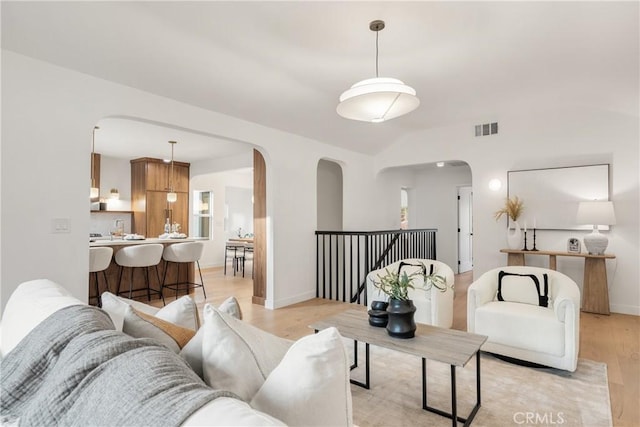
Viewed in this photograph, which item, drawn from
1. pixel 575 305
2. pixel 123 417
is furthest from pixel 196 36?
pixel 575 305

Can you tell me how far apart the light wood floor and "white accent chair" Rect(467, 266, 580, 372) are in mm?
368

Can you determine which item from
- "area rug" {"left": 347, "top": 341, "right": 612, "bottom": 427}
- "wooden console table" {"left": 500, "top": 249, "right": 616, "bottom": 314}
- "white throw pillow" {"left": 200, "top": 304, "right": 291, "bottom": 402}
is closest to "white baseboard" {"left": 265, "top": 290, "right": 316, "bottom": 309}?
"area rug" {"left": 347, "top": 341, "right": 612, "bottom": 427}

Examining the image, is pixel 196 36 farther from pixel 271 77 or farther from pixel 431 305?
pixel 431 305

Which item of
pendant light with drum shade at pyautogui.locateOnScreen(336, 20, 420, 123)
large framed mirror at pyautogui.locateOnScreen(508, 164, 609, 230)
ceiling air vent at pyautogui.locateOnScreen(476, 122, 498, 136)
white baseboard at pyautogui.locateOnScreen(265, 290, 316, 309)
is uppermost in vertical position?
ceiling air vent at pyautogui.locateOnScreen(476, 122, 498, 136)

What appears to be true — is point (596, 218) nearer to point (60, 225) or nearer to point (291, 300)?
point (291, 300)

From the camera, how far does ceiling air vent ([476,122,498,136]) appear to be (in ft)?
17.5

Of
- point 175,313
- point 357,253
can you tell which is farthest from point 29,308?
point 357,253

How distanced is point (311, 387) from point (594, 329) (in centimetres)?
441

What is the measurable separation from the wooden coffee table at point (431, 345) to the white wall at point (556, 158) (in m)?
3.59

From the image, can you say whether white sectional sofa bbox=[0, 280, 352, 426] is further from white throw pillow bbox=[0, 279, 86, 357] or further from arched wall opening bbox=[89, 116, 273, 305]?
arched wall opening bbox=[89, 116, 273, 305]

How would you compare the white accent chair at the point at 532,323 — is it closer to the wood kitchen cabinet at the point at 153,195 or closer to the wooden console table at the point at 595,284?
the wooden console table at the point at 595,284

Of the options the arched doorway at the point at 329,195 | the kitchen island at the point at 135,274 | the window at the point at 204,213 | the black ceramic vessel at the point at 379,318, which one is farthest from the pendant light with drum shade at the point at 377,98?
the window at the point at 204,213

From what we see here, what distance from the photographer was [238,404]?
2.13 feet

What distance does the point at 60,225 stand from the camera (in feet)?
9.39
